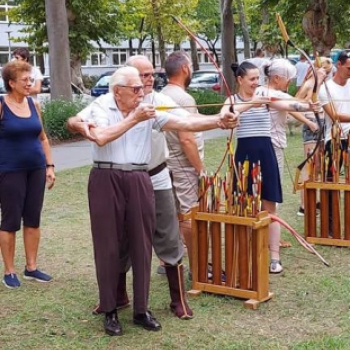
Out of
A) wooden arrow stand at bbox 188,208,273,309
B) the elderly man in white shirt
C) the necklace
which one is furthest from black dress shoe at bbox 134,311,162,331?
the necklace

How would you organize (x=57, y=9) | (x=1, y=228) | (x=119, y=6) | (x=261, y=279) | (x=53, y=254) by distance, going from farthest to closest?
(x=119, y=6), (x=57, y=9), (x=53, y=254), (x=1, y=228), (x=261, y=279)

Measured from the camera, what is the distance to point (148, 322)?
452cm

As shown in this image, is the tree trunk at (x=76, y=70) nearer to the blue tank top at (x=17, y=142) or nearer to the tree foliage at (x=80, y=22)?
the tree foliage at (x=80, y=22)

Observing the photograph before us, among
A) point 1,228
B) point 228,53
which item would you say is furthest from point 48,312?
point 228,53

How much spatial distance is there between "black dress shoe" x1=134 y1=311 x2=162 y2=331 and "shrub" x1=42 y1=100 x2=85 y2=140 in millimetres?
10829

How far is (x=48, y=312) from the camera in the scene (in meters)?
4.95

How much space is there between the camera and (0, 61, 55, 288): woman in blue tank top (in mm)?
5312

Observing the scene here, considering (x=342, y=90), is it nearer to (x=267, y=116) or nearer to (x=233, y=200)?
(x=267, y=116)

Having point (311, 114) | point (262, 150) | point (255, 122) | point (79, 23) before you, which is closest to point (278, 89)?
point (255, 122)

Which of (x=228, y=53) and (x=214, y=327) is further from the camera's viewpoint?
(x=228, y=53)

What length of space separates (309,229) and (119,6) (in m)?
24.2

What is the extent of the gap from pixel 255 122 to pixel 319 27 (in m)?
12.4

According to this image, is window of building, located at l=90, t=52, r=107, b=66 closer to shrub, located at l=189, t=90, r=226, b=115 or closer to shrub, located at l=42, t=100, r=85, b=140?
shrub, located at l=189, t=90, r=226, b=115

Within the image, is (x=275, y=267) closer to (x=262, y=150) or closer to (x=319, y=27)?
(x=262, y=150)
